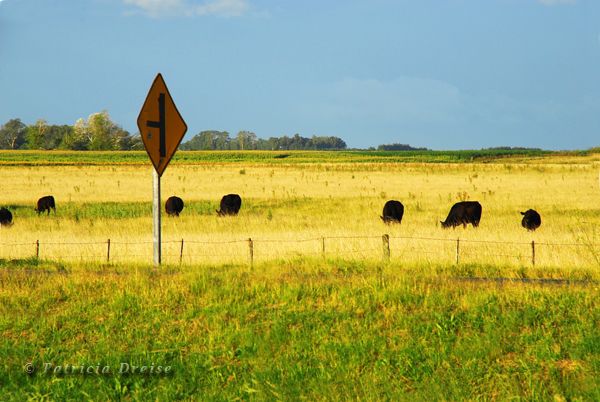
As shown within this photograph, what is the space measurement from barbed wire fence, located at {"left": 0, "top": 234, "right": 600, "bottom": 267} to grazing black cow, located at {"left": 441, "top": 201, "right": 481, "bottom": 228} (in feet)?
17.1

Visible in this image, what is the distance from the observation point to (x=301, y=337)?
8281 millimetres

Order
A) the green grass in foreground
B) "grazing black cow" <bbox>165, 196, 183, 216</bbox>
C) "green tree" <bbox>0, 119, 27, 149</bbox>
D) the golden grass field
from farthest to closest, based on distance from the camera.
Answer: "green tree" <bbox>0, 119, 27, 149</bbox> < "grazing black cow" <bbox>165, 196, 183, 216</bbox> < the golden grass field < the green grass in foreground

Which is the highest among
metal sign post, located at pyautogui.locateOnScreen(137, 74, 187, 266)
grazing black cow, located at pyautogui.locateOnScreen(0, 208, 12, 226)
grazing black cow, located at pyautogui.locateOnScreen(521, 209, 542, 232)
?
metal sign post, located at pyautogui.locateOnScreen(137, 74, 187, 266)

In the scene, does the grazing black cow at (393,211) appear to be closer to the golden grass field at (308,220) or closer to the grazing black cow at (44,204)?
the golden grass field at (308,220)

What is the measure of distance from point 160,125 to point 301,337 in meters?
5.10

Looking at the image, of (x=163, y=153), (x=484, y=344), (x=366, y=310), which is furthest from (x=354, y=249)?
(x=484, y=344)

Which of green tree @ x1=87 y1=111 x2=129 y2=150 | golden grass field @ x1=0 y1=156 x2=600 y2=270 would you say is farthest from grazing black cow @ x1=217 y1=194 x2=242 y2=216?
green tree @ x1=87 y1=111 x2=129 y2=150

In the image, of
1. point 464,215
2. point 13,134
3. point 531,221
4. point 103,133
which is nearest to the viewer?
point 531,221

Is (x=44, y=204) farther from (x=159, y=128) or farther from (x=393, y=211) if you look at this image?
(x=159, y=128)

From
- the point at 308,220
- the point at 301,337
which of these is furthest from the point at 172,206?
the point at 301,337

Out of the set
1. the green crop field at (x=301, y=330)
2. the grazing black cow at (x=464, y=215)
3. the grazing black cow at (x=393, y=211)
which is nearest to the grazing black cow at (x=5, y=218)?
the green crop field at (x=301, y=330)

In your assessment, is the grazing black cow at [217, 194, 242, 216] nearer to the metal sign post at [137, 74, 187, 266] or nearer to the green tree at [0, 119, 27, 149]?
the metal sign post at [137, 74, 187, 266]

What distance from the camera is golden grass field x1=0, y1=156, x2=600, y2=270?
16.9 meters

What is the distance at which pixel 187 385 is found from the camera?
294 inches
